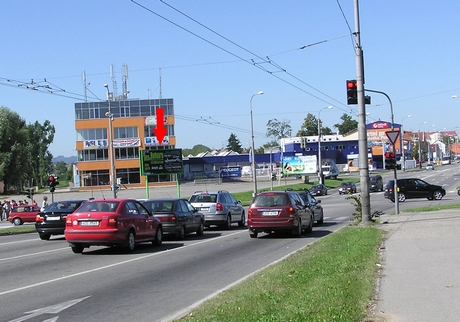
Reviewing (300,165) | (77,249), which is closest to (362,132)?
(77,249)

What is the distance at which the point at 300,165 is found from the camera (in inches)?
3597

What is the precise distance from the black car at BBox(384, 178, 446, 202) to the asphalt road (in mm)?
24993

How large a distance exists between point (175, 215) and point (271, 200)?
340cm

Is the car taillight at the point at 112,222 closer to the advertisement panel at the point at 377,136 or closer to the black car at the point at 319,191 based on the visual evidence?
the black car at the point at 319,191

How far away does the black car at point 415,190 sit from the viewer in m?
43.6

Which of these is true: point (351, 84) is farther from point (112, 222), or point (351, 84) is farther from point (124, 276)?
point (124, 276)

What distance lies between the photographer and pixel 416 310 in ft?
25.1

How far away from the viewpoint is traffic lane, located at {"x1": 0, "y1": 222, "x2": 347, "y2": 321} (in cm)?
900

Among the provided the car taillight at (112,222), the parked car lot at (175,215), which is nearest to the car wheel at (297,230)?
the parked car lot at (175,215)

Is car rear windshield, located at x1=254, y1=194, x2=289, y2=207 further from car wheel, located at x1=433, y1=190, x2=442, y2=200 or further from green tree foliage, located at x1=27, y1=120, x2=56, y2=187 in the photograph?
green tree foliage, located at x1=27, y1=120, x2=56, y2=187

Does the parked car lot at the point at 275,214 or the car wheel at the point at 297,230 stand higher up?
the parked car lot at the point at 275,214

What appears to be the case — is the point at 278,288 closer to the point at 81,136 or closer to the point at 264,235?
the point at 264,235

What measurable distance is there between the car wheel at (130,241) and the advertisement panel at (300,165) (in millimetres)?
74842

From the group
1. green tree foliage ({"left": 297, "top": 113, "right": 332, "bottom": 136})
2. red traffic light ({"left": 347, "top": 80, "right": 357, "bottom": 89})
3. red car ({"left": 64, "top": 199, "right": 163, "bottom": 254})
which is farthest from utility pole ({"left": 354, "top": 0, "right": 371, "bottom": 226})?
green tree foliage ({"left": 297, "top": 113, "right": 332, "bottom": 136})
